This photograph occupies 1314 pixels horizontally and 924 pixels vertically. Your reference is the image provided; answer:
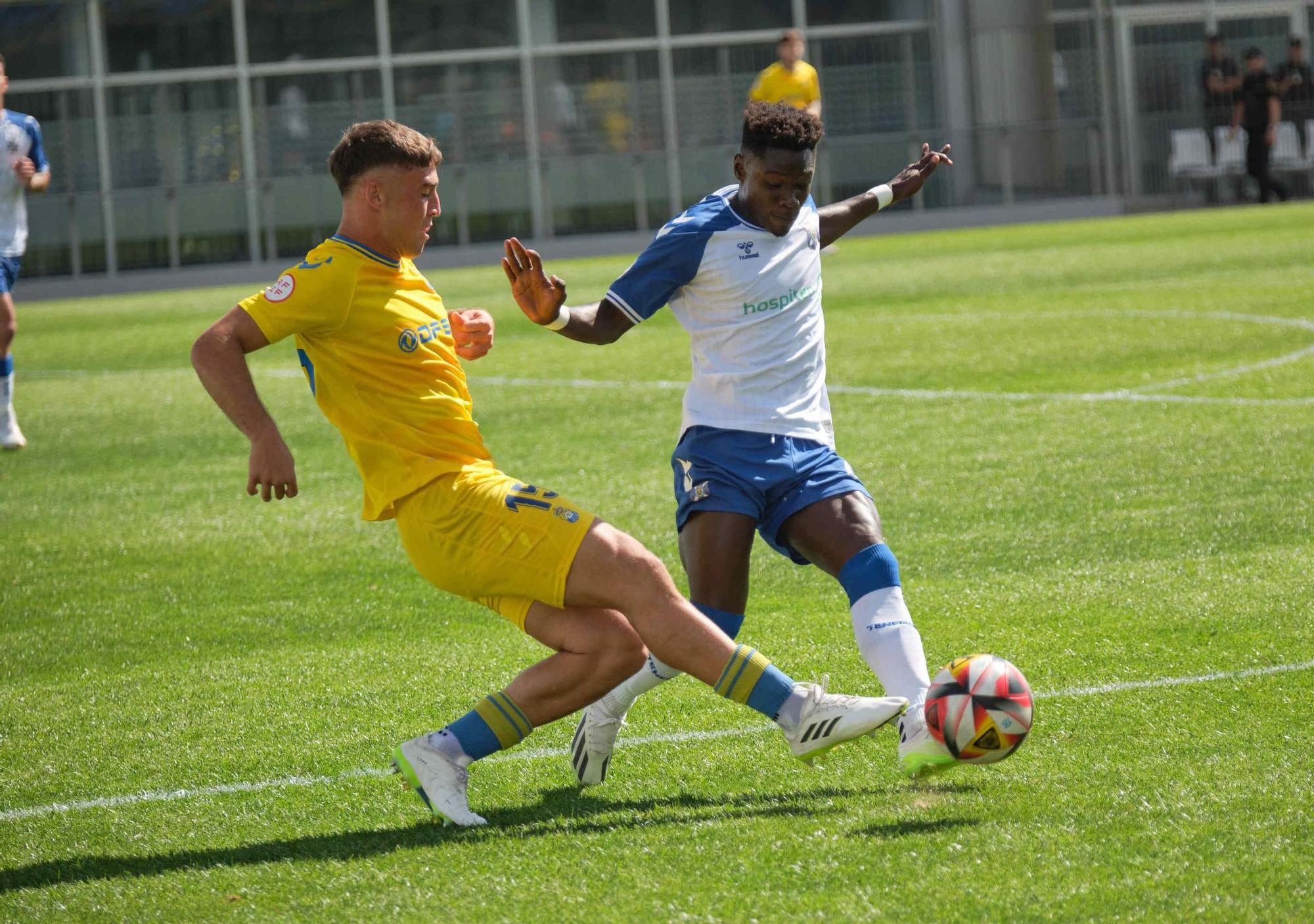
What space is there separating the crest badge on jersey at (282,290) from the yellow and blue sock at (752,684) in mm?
1380

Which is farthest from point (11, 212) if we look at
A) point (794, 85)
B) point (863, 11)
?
point (863, 11)

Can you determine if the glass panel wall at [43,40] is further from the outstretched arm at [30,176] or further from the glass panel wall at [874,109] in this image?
the outstretched arm at [30,176]

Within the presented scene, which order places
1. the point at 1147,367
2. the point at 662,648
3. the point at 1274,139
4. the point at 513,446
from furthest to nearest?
1. the point at 1274,139
2. the point at 1147,367
3. the point at 513,446
4. the point at 662,648

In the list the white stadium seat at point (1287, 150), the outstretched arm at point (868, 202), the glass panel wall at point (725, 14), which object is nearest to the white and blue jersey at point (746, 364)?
the outstretched arm at point (868, 202)

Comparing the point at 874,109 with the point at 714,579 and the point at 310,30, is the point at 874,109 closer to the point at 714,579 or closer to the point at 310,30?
the point at 310,30

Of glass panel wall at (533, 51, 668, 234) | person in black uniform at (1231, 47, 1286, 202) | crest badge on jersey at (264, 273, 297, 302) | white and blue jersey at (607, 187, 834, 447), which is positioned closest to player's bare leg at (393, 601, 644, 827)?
white and blue jersey at (607, 187, 834, 447)

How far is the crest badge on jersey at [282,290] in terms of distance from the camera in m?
3.82

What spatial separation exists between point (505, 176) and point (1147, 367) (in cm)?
1897

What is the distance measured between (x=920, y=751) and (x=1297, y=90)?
25.7 metres

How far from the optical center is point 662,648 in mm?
3889


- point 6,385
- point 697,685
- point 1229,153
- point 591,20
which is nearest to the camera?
point 697,685

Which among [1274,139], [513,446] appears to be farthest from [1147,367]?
[1274,139]

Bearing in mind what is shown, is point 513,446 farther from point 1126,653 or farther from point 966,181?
point 966,181

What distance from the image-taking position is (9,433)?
10.8 m
